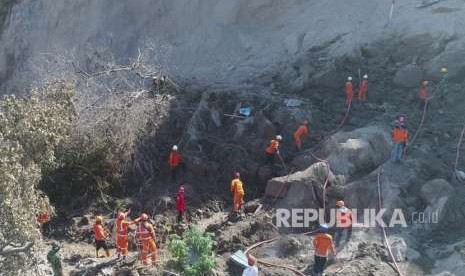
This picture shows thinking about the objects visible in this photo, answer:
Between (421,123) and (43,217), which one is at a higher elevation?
(421,123)

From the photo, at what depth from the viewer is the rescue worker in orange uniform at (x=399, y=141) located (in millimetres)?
15305

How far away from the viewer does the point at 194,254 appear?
1309 centimetres

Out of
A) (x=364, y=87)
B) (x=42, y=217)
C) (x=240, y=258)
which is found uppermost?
(x=364, y=87)

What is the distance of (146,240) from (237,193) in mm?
2636

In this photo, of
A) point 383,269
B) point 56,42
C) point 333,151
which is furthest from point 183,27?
point 383,269

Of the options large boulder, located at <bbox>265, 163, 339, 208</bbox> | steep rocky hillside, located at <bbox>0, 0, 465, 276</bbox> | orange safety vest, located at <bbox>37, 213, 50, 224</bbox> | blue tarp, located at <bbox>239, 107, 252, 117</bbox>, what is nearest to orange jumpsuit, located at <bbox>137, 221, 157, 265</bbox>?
steep rocky hillside, located at <bbox>0, 0, 465, 276</bbox>

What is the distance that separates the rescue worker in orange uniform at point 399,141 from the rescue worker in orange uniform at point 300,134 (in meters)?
2.41

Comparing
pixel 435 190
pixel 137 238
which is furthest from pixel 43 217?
pixel 435 190

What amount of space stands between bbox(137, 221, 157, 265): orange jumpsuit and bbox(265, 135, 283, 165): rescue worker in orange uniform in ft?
13.4

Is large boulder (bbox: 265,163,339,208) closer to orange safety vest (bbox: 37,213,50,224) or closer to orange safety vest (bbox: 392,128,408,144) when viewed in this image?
orange safety vest (bbox: 392,128,408,144)

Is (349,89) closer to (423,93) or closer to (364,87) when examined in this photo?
(364,87)

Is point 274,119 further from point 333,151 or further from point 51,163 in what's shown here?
point 51,163

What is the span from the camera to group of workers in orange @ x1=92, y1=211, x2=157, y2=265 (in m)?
13.9

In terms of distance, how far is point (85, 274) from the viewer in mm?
14406
